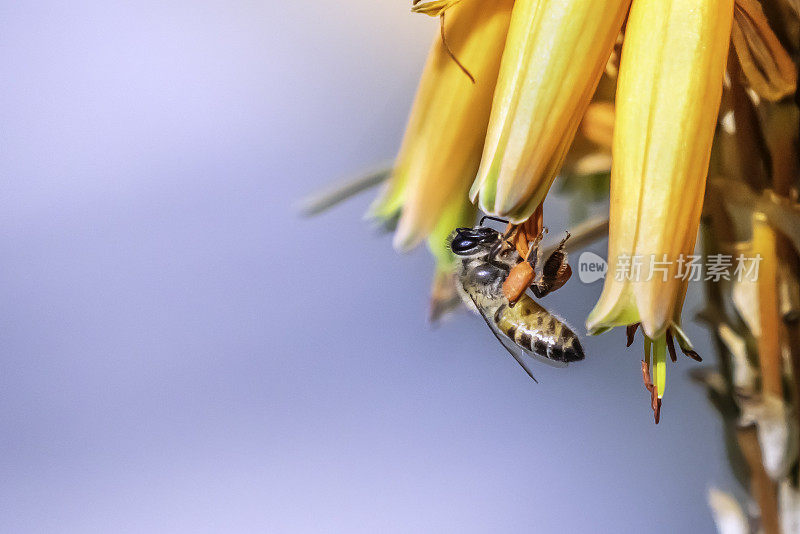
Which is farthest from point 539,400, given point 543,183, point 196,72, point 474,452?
point 196,72

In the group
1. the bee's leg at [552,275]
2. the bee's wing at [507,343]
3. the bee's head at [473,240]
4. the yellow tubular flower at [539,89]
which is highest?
the yellow tubular flower at [539,89]

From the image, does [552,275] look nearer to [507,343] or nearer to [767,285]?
[507,343]

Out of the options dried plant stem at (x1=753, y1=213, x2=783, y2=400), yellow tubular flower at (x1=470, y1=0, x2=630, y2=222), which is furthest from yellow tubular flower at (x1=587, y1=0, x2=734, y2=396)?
dried plant stem at (x1=753, y1=213, x2=783, y2=400)

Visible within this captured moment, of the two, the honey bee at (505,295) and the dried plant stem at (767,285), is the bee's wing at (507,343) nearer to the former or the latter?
the honey bee at (505,295)

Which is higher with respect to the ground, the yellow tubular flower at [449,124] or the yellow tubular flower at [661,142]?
the yellow tubular flower at [449,124]

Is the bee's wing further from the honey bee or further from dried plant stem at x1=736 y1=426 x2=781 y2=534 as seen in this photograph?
dried plant stem at x1=736 y1=426 x2=781 y2=534

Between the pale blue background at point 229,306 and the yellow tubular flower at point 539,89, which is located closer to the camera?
the yellow tubular flower at point 539,89

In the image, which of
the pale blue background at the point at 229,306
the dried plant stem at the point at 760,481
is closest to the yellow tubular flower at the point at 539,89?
the pale blue background at the point at 229,306

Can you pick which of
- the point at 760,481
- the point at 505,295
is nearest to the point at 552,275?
the point at 505,295

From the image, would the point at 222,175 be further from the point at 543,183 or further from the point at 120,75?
the point at 543,183
